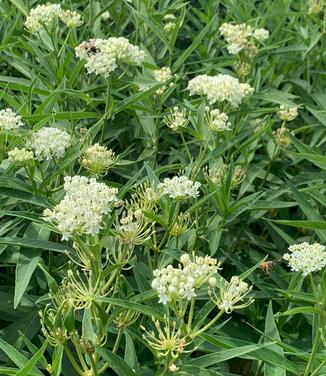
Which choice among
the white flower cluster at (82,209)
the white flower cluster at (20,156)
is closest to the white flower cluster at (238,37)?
the white flower cluster at (20,156)

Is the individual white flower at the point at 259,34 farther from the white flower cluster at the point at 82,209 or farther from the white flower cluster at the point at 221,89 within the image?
the white flower cluster at the point at 82,209

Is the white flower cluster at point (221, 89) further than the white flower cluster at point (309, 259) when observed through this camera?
Yes

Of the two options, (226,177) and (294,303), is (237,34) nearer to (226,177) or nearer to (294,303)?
(226,177)

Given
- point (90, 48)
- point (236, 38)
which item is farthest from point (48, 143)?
point (236, 38)

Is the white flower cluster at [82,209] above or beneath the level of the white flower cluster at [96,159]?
above

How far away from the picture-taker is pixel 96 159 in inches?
134

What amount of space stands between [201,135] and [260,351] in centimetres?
141

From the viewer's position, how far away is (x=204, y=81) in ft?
13.3

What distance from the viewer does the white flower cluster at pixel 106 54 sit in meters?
3.87

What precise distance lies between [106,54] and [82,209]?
142 cm

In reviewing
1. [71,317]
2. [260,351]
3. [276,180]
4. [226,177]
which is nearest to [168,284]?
[71,317]

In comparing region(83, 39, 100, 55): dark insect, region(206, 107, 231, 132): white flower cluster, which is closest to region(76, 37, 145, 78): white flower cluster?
region(83, 39, 100, 55): dark insect

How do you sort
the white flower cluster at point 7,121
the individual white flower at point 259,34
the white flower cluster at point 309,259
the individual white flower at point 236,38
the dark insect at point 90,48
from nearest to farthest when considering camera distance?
the white flower cluster at point 309,259
the white flower cluster at point 7,121
the dark insect at point 90,48
the individual white flower at point 236,38
the individual white flower at point 259,34

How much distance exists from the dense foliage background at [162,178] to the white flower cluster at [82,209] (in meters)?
0.17
